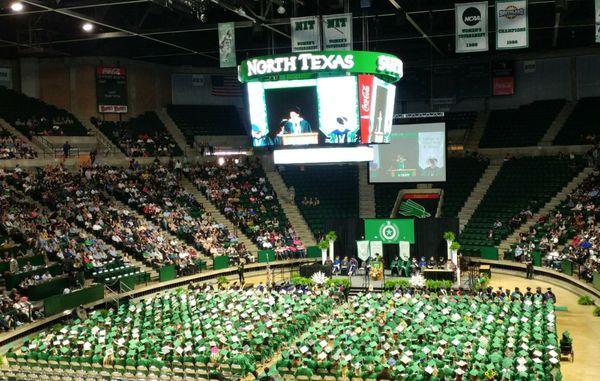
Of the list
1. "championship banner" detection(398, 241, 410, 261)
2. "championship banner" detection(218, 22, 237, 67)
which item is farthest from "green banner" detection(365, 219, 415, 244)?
"championship banner" detection(218, 22, 237, 67)

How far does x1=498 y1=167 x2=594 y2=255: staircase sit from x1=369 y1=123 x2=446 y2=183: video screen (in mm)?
5708

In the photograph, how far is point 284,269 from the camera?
4369 centimetres

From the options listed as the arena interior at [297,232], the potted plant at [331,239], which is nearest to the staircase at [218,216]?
the arena interior at [297,232]

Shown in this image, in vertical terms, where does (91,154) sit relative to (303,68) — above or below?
below

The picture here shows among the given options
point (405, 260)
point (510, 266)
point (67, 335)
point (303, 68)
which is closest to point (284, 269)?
point (405, 260)

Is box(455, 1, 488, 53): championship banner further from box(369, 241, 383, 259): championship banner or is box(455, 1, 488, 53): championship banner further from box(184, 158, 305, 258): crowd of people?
box(184, 158, 305, 258): crowd of people

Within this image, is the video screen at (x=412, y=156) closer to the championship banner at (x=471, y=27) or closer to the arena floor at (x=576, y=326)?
the arena floor at (x=576, y=326)

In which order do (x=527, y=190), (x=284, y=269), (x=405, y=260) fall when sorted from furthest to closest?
(x=527, y=190) → (x=284, y=269) → (x=405, y=260)

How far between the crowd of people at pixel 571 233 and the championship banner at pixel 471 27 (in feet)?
45.3

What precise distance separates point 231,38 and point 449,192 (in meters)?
24.5

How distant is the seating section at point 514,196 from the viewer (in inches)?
1752

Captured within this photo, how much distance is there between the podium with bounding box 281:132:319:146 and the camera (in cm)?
3275

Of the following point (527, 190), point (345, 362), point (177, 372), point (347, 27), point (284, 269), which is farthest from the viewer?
point (527, 190)

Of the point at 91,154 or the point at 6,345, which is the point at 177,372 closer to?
the point at 6,345
